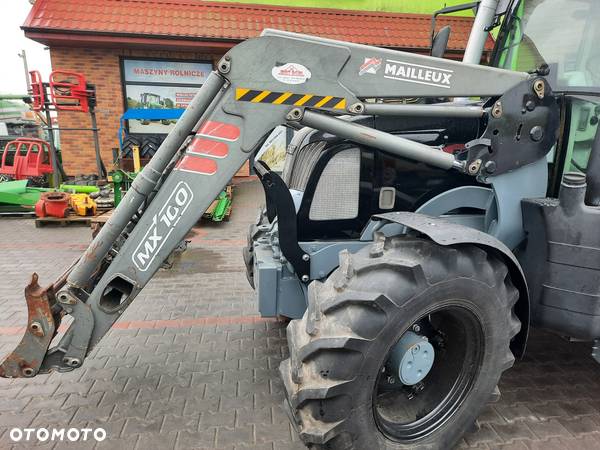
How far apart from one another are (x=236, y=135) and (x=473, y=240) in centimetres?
134

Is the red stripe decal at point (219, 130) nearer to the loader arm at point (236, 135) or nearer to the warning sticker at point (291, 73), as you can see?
the loader arm at point (236, 135)

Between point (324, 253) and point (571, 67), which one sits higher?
point (571, 67)

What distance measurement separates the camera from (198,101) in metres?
2.33

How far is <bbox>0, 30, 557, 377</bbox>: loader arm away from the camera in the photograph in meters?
2.25

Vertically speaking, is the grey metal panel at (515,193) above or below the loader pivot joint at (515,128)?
below

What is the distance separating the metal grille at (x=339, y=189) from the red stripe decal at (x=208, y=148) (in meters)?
0.74

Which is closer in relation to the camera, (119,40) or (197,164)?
(197,164)

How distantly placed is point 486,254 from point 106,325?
2144 millimetres

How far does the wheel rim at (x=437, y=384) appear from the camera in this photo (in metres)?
2.23

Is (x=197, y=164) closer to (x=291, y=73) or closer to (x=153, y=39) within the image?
(x=291, y=73)

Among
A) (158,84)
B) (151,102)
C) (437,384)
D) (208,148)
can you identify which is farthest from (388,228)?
(151,102)

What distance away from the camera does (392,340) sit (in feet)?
6.49

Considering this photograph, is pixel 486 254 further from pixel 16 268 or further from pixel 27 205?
pixel 27 205

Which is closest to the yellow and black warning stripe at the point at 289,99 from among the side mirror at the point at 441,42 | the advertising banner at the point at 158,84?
the side mirror at the point at 441,42
